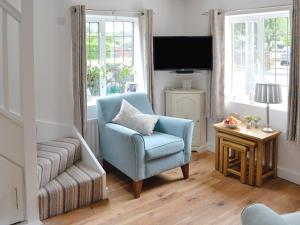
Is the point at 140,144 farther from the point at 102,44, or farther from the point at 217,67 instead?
the point at 217,67

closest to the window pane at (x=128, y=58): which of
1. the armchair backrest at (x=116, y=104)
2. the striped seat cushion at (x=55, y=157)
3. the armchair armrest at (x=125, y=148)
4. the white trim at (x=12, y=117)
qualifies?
the armchair backrest at (x=116, y=104)

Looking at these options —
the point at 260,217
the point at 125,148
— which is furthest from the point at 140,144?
the point at 260,217

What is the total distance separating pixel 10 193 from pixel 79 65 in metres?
1.61

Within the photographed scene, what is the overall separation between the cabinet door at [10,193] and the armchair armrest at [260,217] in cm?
195

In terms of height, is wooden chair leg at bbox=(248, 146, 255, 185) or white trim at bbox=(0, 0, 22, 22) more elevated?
white trim at bbox=(0, 0, 22, 22)

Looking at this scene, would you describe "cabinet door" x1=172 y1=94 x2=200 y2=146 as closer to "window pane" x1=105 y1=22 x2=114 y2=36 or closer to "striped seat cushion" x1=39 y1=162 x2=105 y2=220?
"window pane" x1=105 y1=22 x2=114 y2=36

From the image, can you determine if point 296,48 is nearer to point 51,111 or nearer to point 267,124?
point 267,124

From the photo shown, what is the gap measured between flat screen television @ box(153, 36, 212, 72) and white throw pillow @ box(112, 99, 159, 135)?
850mm

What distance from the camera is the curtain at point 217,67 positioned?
4.23 m

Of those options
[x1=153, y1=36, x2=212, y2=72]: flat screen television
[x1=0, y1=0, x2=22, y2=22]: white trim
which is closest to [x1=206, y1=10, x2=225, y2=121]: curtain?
[x1=153, y1=36, x2=212, y2=72]: flat screen television

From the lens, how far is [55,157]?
3250mm

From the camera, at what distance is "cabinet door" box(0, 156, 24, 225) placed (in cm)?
269

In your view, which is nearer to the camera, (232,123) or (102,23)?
→ (232,123)

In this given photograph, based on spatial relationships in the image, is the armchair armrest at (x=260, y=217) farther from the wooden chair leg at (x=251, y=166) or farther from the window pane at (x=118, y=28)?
the window pane at (x=118, y=28)
